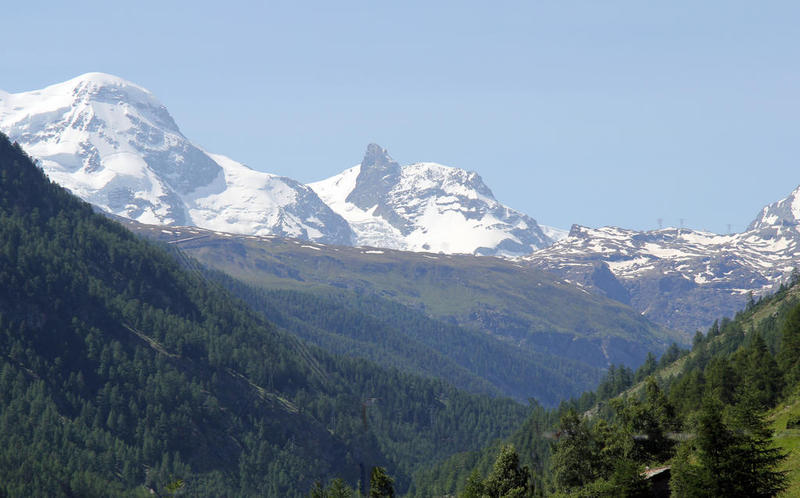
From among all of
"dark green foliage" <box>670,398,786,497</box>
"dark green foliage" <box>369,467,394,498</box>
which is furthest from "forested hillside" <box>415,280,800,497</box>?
"dark green foliage" <box>369,467,394,498</box>

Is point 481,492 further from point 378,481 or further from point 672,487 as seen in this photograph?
point 672,487

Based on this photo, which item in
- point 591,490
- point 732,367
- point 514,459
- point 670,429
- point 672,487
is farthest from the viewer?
point 732,367

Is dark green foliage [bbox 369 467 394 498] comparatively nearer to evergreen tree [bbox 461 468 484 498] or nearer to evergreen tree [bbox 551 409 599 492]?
evergreen tree [bbox 461 468 484 498]

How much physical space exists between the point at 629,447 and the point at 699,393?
65.9 meters

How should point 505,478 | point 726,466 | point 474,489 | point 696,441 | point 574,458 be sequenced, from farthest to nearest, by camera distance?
point 474,489 → point 574,458 → point 505,478 → point 696,441 → point 726,466

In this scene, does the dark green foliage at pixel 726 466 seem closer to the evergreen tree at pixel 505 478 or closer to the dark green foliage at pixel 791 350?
the evergreen tree at pixel 505 478

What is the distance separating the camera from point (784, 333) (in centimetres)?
15550

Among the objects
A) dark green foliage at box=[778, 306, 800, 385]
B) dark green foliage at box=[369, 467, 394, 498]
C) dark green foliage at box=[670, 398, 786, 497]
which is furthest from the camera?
dark green foliage at box=[778, 306, 800, 385]

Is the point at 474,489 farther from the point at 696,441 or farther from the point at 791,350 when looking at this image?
the point at 791,350

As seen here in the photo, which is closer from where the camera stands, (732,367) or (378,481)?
(378,481)

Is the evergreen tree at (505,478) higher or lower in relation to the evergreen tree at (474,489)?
higher

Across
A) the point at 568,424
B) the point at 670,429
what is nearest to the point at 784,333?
the point at 670,429

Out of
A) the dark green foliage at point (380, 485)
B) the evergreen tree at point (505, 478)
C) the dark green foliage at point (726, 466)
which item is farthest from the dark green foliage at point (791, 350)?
the dark green foliage at point (726, 466)

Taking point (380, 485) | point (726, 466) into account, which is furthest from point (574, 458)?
point (726, 466)
